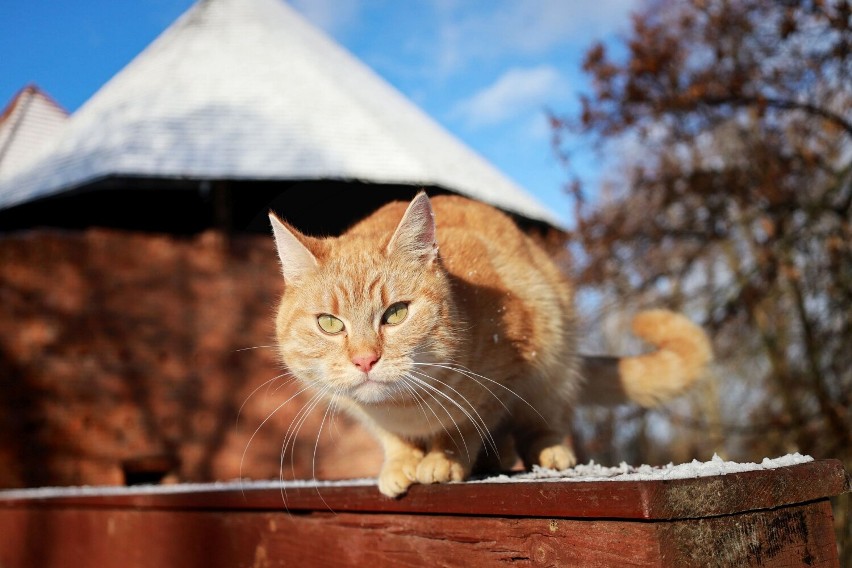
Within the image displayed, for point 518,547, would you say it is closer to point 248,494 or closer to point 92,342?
point 248,494

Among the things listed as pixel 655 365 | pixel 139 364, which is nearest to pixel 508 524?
pixel 655 365

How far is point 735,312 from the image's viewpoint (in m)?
5.88

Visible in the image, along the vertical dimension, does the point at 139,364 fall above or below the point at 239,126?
below

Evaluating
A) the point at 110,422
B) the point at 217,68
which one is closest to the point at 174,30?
the point at 217,68

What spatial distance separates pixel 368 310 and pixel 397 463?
13.8 inches

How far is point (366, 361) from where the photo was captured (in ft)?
4.83

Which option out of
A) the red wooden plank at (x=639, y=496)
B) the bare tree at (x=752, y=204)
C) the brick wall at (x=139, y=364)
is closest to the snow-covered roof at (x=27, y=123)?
the brick wall at (x=139, y=364)

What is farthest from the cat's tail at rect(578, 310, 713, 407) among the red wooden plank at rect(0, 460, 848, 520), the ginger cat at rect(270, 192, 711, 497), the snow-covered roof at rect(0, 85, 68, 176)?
the snow-covered roof at rect(0, 85, 68, 176)

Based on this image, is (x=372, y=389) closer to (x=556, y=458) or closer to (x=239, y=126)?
(x=556, y=458)

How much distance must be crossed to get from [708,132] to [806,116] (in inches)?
49.2

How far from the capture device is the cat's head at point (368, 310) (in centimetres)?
150

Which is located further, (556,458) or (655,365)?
(655,365)

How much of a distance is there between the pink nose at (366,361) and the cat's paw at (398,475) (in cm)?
23

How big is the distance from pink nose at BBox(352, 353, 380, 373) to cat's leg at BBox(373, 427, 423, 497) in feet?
0.76
